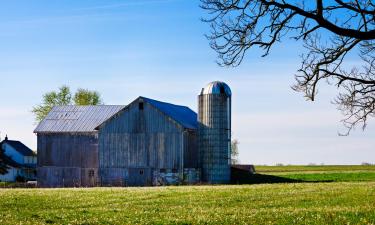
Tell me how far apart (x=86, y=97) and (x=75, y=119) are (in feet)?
125

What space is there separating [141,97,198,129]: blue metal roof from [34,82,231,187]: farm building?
0.16 metres

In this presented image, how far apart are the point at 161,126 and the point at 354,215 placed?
43.1m

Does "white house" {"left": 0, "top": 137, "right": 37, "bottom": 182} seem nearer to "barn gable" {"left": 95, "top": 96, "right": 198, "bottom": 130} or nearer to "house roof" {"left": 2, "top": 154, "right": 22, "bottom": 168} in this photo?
"house roof" {"left": 2, "top": 154, "right": 22, "bottom": 168}

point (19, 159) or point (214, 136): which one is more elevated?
point (214, 136)

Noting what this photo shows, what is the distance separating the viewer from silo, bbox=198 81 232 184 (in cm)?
6334

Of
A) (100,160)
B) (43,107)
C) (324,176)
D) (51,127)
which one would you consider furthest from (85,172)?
(43,107)

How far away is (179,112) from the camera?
6931cm

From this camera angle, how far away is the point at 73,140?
6625cm

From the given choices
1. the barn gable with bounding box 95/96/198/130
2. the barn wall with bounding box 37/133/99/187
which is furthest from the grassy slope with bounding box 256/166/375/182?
the barn wall with bounding box 37/133/99/187

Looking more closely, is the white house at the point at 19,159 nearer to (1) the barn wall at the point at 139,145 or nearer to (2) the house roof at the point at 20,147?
(2) the house roof at the point at 20,147

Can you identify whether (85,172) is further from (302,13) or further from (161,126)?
(302,13)

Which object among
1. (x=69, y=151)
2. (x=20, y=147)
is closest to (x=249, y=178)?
(x=69, y=151)

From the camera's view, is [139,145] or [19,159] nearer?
[139,145]

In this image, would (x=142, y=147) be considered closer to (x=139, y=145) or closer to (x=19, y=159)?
(x=139, y=145)
